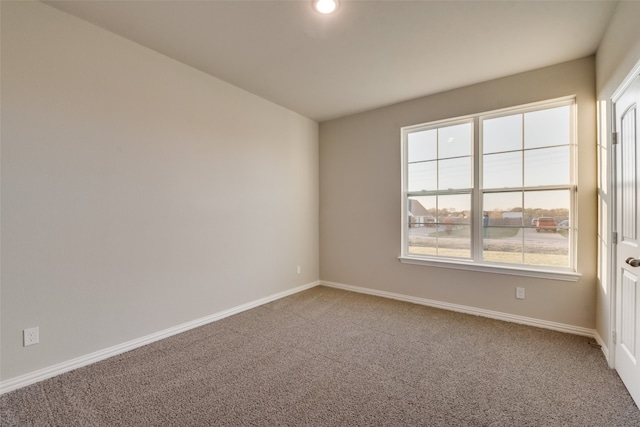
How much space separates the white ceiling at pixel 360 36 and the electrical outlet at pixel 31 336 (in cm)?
235

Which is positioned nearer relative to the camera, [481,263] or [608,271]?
[608,271]

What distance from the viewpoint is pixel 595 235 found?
260 centimetres

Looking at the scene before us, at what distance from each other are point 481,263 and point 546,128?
1594mm

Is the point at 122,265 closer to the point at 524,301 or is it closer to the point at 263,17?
the point at 263,17

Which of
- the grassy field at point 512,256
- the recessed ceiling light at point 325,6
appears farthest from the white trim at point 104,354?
the recessed ceiling light at point 325,6

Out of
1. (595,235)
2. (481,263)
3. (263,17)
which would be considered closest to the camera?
(263,17)

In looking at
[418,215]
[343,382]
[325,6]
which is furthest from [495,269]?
[325,6]

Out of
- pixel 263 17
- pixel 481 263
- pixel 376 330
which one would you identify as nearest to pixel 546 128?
pixel 481 263

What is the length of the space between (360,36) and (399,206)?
2.17 m

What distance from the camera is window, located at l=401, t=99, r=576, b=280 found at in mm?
2855

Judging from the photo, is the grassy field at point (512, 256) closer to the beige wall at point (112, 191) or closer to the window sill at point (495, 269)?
the window sill at point (495, 269)

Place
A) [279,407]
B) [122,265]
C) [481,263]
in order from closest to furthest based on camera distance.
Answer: [279,407]
[122,265]
[481,263]

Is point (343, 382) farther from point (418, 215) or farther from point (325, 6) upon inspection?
point (325, 6)

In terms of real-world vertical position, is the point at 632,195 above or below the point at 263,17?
below
